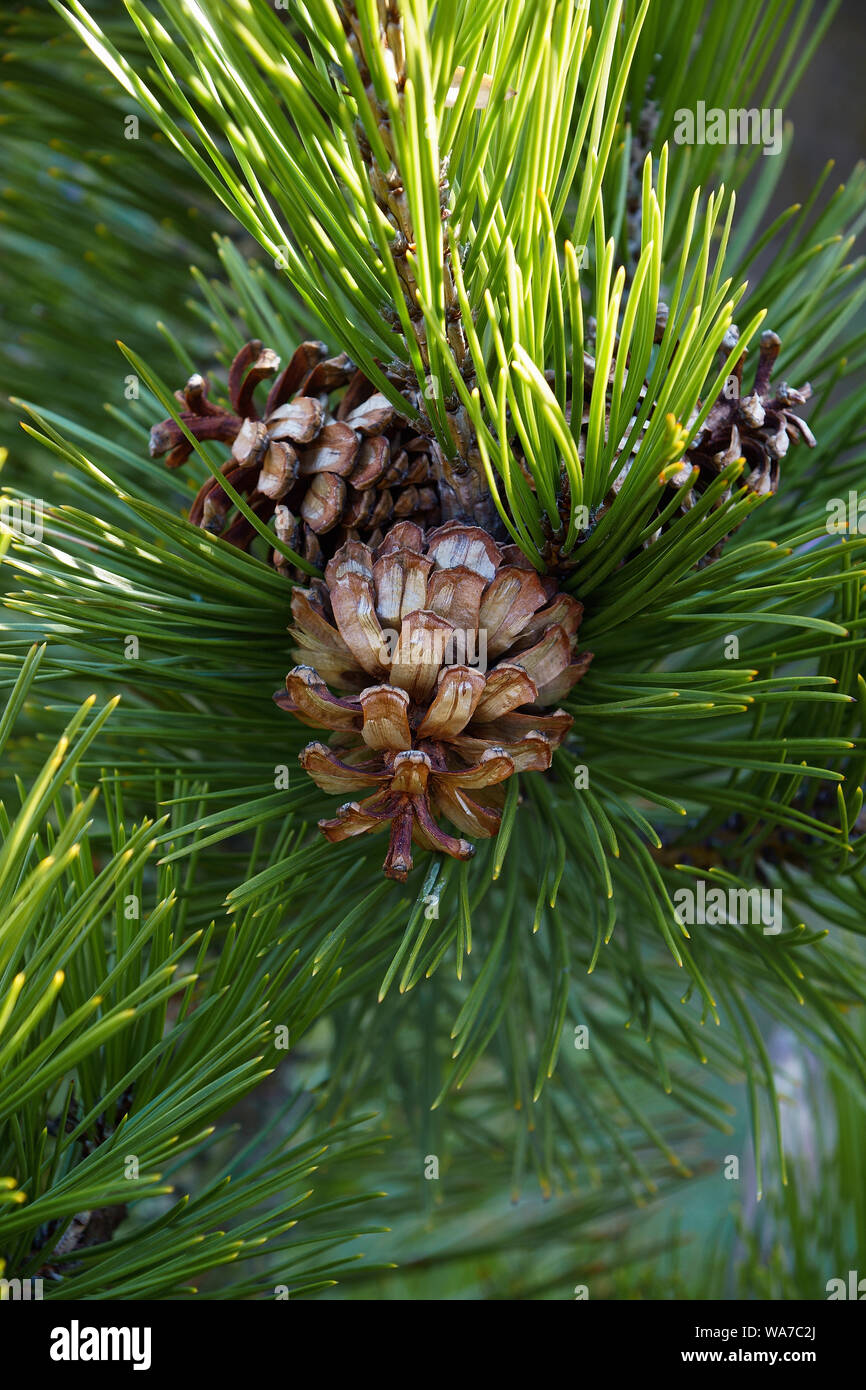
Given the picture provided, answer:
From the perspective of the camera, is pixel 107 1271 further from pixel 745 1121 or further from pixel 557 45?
pixel 745 1121

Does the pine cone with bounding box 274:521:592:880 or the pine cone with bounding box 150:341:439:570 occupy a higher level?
the pine cone with bounding box 150:341:439:570

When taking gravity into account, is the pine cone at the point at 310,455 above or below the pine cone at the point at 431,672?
above

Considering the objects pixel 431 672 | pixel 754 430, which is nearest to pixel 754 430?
pixel 754 430
